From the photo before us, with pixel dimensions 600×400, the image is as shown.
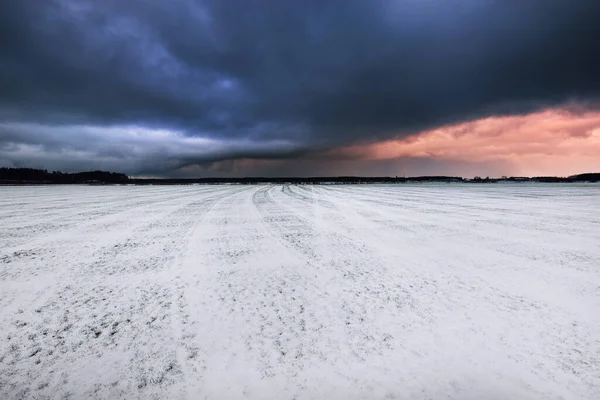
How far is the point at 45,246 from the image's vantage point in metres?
8.31

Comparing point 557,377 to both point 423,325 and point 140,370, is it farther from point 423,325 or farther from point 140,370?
point 140,370

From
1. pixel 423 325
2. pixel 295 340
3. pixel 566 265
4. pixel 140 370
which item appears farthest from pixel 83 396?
pixel 566 265

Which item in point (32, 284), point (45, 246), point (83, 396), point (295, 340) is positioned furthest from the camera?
point (45, 246)

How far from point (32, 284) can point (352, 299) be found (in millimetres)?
5525

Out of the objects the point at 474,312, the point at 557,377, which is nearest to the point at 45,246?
the point at 474,312

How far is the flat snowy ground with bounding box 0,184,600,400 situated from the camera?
292 cm

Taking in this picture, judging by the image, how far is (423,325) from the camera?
3918mm

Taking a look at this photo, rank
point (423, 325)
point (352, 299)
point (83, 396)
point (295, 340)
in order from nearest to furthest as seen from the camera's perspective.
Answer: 1. point (83, 396)
2. point (295, 340)
3. point (423, 325)
4. point (352, 299)

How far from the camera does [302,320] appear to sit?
13.4ft

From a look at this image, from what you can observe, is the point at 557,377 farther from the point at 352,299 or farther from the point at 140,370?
the point at 140,370

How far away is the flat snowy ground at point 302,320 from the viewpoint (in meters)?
2.92

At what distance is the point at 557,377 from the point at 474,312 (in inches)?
53.0

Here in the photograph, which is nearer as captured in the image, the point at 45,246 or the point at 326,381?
the point at 326,381

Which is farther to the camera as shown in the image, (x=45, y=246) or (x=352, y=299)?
(x=45, y=246)
